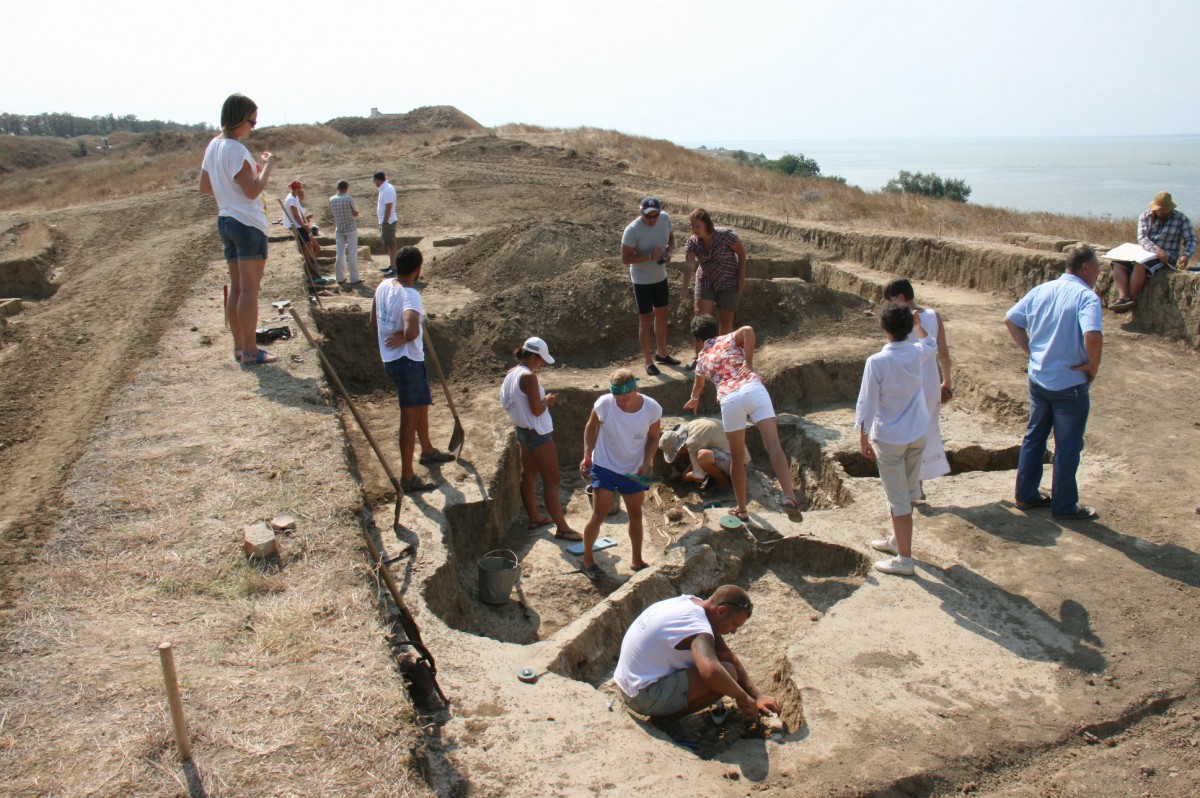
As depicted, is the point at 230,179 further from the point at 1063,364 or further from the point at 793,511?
the point at 1063,364

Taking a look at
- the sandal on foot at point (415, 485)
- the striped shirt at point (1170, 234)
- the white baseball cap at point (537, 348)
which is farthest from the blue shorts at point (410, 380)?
the striped shirt at point (1170, 234)

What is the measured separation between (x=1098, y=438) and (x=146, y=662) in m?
7.43

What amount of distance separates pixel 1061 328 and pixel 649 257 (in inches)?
163

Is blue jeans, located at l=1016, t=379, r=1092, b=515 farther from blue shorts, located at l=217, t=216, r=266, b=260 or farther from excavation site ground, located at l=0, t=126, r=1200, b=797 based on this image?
blue shorts, located at l=217, t=216, r=266, b=260

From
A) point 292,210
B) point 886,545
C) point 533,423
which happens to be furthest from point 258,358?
point 292,210

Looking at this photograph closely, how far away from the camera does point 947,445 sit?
26.0ft

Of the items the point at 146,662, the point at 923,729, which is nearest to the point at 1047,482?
the point at 923,729

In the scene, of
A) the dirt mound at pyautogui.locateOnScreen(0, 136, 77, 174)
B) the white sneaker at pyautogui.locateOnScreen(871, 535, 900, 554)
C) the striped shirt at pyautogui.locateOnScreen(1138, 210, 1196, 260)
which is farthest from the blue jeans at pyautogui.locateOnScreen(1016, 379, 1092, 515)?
the dirt mound at pyautogui.locateOnScreen(0, 136, 77, 174)

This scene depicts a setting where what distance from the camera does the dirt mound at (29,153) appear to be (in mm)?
46594

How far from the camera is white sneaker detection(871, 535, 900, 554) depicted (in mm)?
5930

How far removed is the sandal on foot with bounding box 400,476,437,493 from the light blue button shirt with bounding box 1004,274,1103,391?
4708 mm

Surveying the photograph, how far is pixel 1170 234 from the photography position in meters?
9.69

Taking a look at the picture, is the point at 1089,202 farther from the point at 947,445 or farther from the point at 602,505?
the point at 602,505

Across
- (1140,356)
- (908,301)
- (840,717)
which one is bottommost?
(840,717)
